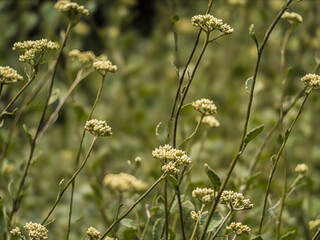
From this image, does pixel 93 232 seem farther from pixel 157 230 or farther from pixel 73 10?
pixel 73 10

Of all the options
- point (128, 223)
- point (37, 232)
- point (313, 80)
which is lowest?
point (37, 232)

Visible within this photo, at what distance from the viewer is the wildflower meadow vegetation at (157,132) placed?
2.82 ft

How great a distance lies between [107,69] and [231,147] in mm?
1348

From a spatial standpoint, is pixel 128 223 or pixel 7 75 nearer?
pixel 7 75

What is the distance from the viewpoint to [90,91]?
9.02 feet

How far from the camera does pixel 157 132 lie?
0.89 metres

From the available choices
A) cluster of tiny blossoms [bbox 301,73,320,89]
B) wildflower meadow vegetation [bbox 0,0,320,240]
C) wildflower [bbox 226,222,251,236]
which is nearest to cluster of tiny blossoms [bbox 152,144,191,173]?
wildflower meadow vegetation [bbox 0,0,320,240]

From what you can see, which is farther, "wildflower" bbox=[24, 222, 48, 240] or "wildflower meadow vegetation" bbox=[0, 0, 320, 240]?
"wildflower meadow vegetation" bbox=[0, 0, 320, 240]

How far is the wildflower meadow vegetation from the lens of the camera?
2.82ft

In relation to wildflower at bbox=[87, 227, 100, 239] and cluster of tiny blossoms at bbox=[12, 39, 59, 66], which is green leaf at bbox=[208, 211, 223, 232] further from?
cluster of tiny blossoms at bbox=[12, 39, 59, 66]

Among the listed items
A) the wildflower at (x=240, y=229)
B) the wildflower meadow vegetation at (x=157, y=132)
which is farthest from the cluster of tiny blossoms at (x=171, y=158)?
the wildflower at (x=240, y=229)

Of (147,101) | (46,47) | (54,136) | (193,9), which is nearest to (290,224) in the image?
(46,47)

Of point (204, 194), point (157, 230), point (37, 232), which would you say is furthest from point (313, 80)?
point (37, 232)

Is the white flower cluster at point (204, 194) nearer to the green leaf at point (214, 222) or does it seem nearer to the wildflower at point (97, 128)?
the green leaf at point (214, 222)
